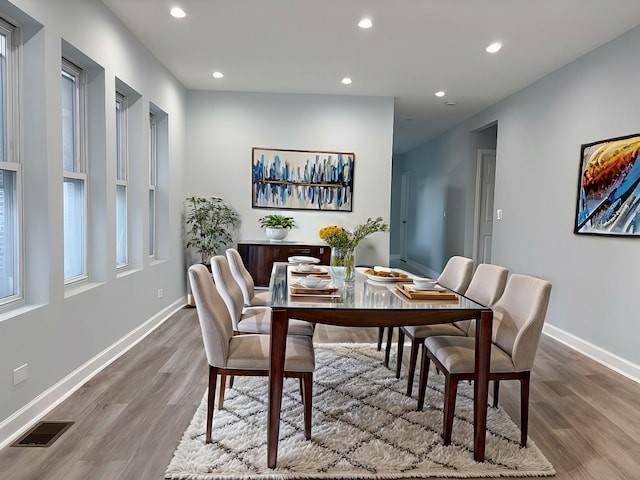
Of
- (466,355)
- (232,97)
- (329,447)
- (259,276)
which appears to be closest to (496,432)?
(466,355)

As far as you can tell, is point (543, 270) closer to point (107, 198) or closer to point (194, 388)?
point (194, 388)

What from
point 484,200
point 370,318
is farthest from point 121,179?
point 484,200

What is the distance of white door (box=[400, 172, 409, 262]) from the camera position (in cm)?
1068

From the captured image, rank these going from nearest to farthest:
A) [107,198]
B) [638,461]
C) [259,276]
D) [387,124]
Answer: [638,461]
[107,198]
[259,276]
[387,124]

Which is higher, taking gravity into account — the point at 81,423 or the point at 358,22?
the point at 358,22

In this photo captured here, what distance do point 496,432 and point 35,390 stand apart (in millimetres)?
2544

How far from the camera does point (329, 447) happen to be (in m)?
2.10

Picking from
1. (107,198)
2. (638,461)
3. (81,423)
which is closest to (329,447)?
(81,423)

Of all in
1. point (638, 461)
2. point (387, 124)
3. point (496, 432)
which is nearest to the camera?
point (638, 461)

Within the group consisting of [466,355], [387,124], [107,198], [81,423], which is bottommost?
[81,423]

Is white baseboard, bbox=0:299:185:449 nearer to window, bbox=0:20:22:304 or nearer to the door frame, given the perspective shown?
window, bbox=0:20:22:304

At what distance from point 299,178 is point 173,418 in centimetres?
373

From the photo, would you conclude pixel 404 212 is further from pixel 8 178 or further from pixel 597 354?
pixel 8 178

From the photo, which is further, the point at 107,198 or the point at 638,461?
the point at 107,198
